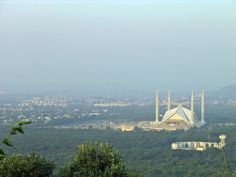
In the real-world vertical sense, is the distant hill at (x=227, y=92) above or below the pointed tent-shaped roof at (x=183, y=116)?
above

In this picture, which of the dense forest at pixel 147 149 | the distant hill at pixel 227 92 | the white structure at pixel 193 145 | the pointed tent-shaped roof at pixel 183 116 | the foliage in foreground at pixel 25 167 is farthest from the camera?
the distant hill at pixel 227 92

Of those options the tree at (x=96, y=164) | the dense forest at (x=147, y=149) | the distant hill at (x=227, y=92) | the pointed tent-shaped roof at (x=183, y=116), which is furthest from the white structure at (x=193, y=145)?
the distant hill at (x=227, y=92)

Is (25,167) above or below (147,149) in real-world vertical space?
above

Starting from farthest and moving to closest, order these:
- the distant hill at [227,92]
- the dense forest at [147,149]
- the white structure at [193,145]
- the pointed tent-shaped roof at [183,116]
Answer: the distant hill at [227,92] < the pointed tent-shaped roof at [183,116] < the white structure at [193,145] < the dense forest at [147,149]

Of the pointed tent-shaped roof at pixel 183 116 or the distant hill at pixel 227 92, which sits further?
the distant hill at pixel 227 92

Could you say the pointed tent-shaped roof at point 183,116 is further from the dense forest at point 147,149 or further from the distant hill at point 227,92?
the distant hill at point 227,92

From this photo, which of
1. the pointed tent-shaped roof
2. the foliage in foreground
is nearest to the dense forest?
the pointed tent-shaped roof

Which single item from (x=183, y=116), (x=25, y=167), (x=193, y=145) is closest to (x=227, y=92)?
(x=183, y=116)

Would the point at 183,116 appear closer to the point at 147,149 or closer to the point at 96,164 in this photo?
the point at 147,149
